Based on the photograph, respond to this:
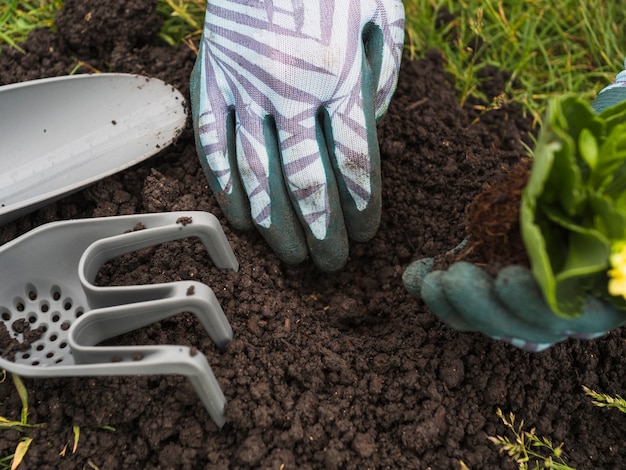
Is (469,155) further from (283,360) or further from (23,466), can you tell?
(23,466)

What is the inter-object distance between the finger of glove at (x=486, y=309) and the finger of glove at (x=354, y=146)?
0.42 meters

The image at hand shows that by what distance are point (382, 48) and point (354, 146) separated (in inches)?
10.8

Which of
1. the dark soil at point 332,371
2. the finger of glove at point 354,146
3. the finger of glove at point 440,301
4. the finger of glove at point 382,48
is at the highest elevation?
the finger of glove at point 382,48

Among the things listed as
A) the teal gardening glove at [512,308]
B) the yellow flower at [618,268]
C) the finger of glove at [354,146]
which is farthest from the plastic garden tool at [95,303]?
the yellow flower at [618,268]

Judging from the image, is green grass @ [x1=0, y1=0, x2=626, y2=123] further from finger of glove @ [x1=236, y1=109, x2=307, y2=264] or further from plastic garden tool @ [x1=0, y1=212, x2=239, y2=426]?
plastic garden tool @ [x1=0, y1=212, x2=239, y2=426]

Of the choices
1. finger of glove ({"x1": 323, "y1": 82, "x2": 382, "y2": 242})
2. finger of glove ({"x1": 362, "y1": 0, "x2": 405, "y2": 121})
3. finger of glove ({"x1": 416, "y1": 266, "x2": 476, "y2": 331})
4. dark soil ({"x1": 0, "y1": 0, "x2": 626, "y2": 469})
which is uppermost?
finger of glove ({"x1": 362, "y1": 0, "x2": 405, "y2": 121})

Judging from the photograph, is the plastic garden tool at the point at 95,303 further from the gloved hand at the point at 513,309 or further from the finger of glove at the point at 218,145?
the gloved hand at the point at 513,309

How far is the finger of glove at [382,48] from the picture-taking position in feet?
4.50

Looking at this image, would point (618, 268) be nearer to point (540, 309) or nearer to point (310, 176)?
point (540, 309)

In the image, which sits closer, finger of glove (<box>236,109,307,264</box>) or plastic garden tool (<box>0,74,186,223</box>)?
finger of glove (<box>236,109,307,264</box>)

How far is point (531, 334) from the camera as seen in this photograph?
94cm

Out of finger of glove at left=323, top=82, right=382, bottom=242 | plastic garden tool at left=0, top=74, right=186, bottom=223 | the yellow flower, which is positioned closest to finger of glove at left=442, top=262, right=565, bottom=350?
the yellow flower

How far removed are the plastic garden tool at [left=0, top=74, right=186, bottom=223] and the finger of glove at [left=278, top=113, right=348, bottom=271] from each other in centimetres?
41

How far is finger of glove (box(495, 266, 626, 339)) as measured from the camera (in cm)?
88
